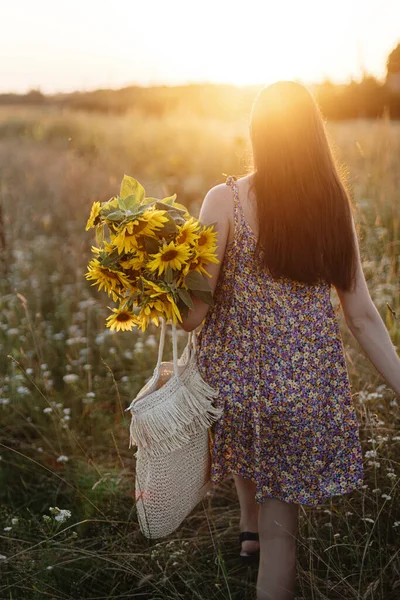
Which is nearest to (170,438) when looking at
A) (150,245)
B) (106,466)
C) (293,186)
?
(150,245)

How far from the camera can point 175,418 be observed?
6.01 feet

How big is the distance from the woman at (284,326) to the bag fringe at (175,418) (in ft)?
0.24

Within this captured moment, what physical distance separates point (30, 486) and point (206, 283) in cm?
166

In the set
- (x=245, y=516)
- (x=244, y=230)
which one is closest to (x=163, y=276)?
(x=244, y=230)

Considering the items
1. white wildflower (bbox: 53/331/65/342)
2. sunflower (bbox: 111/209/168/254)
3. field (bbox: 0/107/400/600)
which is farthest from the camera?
white wildflower (bbox: 53/331/65/342)

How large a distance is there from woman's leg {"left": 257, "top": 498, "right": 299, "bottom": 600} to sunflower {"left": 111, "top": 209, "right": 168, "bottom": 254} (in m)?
1.00

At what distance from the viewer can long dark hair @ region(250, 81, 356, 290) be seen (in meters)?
1.89

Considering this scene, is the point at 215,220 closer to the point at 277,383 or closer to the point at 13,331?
the point at 277,383

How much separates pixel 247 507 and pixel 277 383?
0.72 metres

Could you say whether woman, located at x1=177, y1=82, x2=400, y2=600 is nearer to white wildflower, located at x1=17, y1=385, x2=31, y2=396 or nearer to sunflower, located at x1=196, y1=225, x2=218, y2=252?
sunflower, located at x1=196, y1=225, x2=218, y2=252

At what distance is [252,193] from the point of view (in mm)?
1950

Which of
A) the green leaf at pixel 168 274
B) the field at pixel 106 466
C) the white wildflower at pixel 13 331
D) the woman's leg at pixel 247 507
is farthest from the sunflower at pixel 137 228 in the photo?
the white wildflower at pixel 13 331

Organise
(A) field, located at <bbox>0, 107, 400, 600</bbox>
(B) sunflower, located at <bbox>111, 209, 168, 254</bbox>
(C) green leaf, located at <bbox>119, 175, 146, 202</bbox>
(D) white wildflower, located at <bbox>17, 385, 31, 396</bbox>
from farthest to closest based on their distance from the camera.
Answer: (D) white wildflower, located at <bbox>17, 385, 31, 396</bbox> → (A) field, located at <bbox>0, 107, 400, 600</bbox> → (C) green leaf, located at <bbox>119, 175, 146, 202</bbox> → (B) sunflower, located at <bbox>111, 209, 168, 254</bbox>

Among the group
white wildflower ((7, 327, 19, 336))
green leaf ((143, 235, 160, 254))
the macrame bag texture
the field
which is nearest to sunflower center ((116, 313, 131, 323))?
the macrame bag texture
